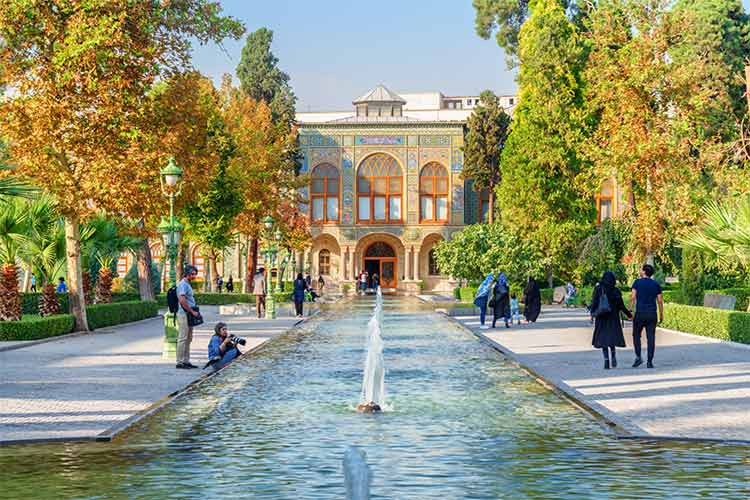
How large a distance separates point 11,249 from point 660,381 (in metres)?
18.7

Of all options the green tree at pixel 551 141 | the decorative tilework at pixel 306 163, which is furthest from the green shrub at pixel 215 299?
the decorative tilework at pixel 306 163

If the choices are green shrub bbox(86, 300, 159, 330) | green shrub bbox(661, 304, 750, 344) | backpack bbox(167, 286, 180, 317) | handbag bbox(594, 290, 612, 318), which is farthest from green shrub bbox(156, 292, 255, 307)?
handbag bbox(594, 290, 612, 318)

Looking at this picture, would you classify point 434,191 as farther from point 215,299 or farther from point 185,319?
point 185,319

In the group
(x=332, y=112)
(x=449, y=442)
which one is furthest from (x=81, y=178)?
(x=332, y=112)

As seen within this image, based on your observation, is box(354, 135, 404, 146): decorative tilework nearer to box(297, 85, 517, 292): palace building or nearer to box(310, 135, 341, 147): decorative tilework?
box(297, 85, 517, 292): palace building

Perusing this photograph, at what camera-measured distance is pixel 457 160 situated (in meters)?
73.3

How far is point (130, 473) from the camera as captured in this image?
866 cm

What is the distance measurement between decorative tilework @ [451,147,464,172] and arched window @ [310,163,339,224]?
760 cm

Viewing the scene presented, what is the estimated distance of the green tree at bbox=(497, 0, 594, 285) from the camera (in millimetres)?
45844

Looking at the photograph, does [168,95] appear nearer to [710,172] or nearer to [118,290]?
[118,290]

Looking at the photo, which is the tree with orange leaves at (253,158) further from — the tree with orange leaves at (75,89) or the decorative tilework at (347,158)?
the tree with orange leaves at (75,89)

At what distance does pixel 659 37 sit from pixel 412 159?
38767 mm

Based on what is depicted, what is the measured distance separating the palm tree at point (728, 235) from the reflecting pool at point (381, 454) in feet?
29.8

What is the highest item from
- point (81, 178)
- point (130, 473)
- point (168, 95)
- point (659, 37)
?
point (659, 37)
